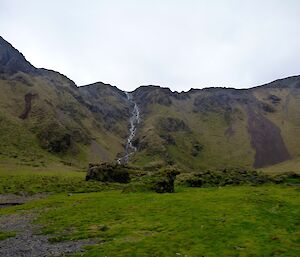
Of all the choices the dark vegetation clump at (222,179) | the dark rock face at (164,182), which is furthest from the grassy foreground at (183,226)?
the dark vegetation clump at (222,179)

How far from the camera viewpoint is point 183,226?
40719mm

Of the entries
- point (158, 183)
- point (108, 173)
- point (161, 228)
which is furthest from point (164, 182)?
point (108, 173)

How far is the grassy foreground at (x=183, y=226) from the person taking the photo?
31.3 m

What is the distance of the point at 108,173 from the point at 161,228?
88.1 meters

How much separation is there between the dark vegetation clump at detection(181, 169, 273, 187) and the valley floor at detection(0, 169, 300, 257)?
37.0m

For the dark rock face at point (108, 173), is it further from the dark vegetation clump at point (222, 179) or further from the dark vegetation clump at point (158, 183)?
the dark vegetation clump at point (158, 183)

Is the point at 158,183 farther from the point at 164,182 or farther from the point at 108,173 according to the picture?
the point at 108,173

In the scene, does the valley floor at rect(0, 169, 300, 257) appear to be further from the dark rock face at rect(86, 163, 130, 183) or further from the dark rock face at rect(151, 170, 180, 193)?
the dark rock face at rect(86, 163, 130, 183)

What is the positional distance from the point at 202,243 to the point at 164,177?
51772mm

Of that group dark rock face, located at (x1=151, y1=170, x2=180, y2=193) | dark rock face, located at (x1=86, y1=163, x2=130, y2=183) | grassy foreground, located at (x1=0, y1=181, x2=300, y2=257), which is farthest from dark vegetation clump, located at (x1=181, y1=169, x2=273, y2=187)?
grassy foreground, located at (x1=0, y1=181, x2=300, y2=257)

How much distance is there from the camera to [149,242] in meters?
33.8

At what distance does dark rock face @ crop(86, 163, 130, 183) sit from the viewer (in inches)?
4956

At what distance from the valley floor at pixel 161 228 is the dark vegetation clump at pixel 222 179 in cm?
3704

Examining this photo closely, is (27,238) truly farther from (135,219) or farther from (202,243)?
(202,243)
